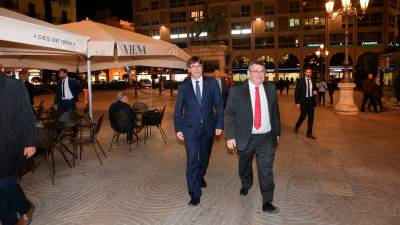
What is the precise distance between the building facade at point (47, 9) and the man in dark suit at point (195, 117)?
4338cm

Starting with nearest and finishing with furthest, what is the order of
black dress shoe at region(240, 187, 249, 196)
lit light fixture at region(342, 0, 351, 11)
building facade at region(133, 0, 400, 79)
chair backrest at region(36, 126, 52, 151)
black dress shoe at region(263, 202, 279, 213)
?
black dress shoe at region(263, 202, 279, 213) → black dress shoe at region(240, 187, 249, 196) → chair backrest at region(36, 126, 52, 151) → lit light fixture at region(342, 0, 351, 11) → building facade at region(133, 0, 400, 79)

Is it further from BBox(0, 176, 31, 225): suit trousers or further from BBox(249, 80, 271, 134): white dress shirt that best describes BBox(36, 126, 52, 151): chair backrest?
BBox(249, 80, 271, 134): white dress shirt

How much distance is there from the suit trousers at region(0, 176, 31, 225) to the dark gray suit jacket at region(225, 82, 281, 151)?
7.85 feet

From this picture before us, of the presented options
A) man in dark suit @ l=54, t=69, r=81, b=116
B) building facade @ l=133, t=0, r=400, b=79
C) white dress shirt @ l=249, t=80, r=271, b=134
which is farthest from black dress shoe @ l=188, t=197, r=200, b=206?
building facade @ l=133, t=0, r=400, b=79

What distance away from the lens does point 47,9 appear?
5000 centimetres

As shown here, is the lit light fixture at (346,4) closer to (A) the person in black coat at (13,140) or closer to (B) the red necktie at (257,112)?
(B) the red necktie at (257,112)

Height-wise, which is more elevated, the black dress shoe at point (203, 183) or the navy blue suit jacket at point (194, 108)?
the navy blue suit jacket at point (194, 108)

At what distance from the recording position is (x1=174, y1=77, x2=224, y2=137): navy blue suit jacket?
15.2ft

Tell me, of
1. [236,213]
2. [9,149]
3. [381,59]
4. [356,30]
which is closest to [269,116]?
[236,213]

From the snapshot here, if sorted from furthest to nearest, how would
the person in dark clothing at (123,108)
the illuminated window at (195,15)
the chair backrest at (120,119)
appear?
the illuminated window at (195,15) → the person in dark clothing at (123,108) → the chair backrest at (120,119)

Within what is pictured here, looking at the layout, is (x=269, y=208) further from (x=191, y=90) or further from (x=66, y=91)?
(x=66, y=91)

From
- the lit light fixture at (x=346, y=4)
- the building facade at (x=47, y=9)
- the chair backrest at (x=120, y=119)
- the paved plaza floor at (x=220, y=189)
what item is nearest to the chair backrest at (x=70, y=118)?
the paved plaza floor at (x=220, y=189)

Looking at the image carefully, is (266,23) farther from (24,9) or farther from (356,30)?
(24,9)

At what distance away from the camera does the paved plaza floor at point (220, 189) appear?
4336 mm
